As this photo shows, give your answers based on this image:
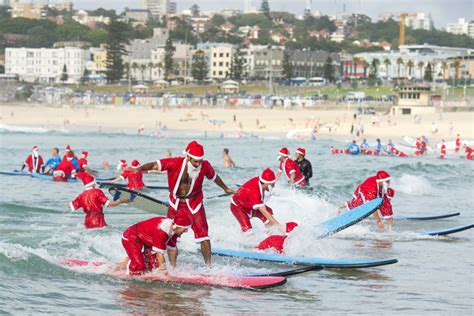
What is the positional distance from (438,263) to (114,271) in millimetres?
4709

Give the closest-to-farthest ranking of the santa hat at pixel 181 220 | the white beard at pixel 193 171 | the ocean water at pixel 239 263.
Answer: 1. the ocean water at pixel 239 263
2. the white beard at pixel 193 171
3. the santa hat at pixel 181 220

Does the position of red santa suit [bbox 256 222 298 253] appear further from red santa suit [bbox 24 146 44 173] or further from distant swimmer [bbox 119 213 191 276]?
red santa suit [bbox 24 146 44 173]

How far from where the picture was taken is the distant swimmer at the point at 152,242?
1050 centimetres

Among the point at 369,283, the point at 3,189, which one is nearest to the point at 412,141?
the point at 3,189

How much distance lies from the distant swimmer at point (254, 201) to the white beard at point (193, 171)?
211 cm

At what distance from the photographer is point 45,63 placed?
169 metres

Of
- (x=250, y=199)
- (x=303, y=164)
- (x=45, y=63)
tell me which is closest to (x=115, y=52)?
(x=45, y=63)

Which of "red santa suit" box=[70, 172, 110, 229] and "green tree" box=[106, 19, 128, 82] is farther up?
"green tree" box=[106, 19, 128, 82]

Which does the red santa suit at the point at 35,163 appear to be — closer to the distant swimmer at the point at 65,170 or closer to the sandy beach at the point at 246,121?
the distant swimmer at the point at 65,170

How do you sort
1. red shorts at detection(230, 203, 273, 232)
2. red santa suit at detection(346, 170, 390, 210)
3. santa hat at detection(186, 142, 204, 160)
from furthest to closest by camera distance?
red santa suit at detection(346, 170, 390, 210)
red shorts at detection(230, 203, 273, 232)
santa hat at detection(186, 142, 204, 160)

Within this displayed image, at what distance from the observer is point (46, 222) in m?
16.9

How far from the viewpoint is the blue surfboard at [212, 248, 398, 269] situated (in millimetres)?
11703

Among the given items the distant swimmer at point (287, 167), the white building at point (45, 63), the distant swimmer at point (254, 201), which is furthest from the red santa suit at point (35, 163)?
the white building at point (45, 63)

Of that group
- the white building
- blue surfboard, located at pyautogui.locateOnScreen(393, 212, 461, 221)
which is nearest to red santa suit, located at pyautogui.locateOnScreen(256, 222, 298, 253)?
blue surfboard, located at pyautogui.locateOnScreen(393, 212, 461, 221)
